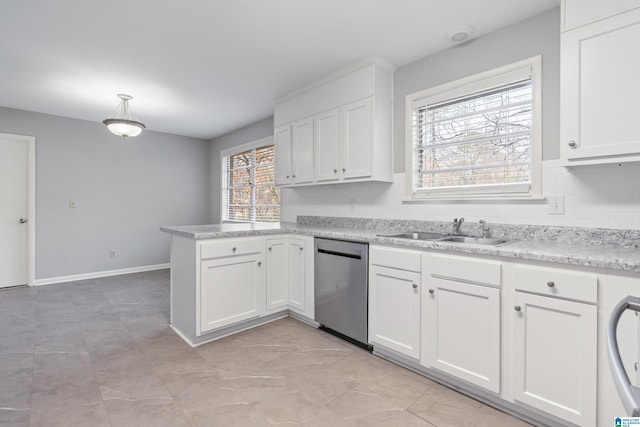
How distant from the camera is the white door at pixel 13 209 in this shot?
4.39 meters

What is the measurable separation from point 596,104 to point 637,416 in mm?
1874

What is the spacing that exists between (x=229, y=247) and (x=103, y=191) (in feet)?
11.9

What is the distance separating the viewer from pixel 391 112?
3039 mm

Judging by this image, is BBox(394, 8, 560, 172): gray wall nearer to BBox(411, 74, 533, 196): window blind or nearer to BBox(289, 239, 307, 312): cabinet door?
BBox(411, 74, 533, 196): window blind

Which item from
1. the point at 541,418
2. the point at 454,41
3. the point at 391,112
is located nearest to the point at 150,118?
the point at 391,112

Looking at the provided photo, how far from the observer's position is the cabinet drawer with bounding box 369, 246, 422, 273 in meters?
2.16

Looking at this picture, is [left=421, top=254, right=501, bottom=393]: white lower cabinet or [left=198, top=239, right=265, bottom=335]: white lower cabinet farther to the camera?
[left=198, top=239, right=265, bottom=335]: white lower cabinet

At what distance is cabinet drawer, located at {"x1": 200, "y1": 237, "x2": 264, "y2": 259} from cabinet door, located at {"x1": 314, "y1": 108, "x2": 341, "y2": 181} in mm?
969

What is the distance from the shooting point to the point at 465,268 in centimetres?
191

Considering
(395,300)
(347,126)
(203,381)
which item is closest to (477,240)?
(395,300)

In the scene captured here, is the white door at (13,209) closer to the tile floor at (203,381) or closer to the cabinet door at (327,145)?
the tile floor at (203,381)

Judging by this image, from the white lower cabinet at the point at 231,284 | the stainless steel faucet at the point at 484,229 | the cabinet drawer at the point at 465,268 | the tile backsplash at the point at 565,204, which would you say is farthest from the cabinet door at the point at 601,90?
the white lower cabinet at the point at 231,284

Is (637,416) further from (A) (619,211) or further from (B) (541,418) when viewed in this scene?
(A) (619,211)

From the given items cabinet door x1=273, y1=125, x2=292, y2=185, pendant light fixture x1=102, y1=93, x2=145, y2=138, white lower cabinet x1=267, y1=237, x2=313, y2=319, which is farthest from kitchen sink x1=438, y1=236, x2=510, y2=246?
pendant light fixture x1=102, y1=93, x2=145, y2=138
